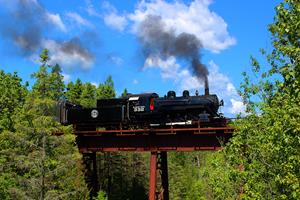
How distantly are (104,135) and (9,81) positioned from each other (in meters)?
20.1

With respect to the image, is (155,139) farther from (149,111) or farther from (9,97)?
(9,97)

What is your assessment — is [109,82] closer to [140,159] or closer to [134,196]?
[140,159]

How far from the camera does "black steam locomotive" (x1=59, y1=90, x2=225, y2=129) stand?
3338cm

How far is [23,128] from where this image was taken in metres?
20.8

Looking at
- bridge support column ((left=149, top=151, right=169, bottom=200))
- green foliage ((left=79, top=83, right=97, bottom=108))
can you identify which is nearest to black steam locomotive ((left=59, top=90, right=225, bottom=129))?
bridge support column ((left=149, top=151, right=169, bottom=200))

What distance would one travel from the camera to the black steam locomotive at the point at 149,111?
3338cm

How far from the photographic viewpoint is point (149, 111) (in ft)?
112

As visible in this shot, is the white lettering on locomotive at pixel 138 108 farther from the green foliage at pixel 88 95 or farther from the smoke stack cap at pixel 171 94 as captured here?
the green foliage at pixel 88 95

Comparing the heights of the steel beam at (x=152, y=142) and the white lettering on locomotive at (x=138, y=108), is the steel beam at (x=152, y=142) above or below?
below

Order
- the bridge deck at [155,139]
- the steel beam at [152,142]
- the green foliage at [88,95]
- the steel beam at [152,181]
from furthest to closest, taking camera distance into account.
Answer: the green foliage at [88,95]
the steel beam at [152,142]
the bridge deck at [155,139]
the steel beam at [152,181]

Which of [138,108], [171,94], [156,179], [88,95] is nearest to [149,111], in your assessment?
[138,108]

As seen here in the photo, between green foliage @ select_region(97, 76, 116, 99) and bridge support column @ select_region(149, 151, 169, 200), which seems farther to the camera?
green foliage @ select_region(97, 76, 116, 99)

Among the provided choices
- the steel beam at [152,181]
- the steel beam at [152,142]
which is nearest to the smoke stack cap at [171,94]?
the steel beam at [152,142]

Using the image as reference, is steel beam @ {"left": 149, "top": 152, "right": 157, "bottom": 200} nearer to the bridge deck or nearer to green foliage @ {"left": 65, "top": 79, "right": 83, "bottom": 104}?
the bridge deck
